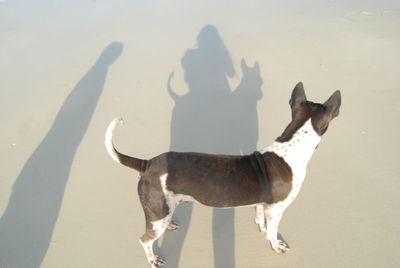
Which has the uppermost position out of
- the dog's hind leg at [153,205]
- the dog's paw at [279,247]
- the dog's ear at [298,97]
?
the dog's ear at [298,97]

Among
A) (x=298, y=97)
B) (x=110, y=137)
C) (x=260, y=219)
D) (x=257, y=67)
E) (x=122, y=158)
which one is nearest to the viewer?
(x=110, y=137)

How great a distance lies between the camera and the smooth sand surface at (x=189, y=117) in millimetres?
3980

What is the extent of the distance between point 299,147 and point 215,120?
7.89ft

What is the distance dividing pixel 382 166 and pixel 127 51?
206 inches

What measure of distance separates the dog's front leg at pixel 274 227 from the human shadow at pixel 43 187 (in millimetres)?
2508

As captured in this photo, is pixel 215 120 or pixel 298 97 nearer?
pixel 298 97

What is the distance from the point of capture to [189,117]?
562cm

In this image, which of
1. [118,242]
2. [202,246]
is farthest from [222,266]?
[118,242]

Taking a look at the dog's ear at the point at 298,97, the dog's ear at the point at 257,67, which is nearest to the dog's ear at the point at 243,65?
the dog's ear at the point at 257,67

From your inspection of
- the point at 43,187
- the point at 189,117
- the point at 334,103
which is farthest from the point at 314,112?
the point at 43,187

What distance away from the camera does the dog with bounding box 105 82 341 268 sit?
3162 mm

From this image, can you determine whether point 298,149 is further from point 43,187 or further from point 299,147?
point 43,187

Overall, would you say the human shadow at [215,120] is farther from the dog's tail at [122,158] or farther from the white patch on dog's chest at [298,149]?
the dog's tail at [122,158]

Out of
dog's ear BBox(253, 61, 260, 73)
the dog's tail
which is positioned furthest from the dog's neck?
dog's ear BBox(253, 61, 260, 73)
